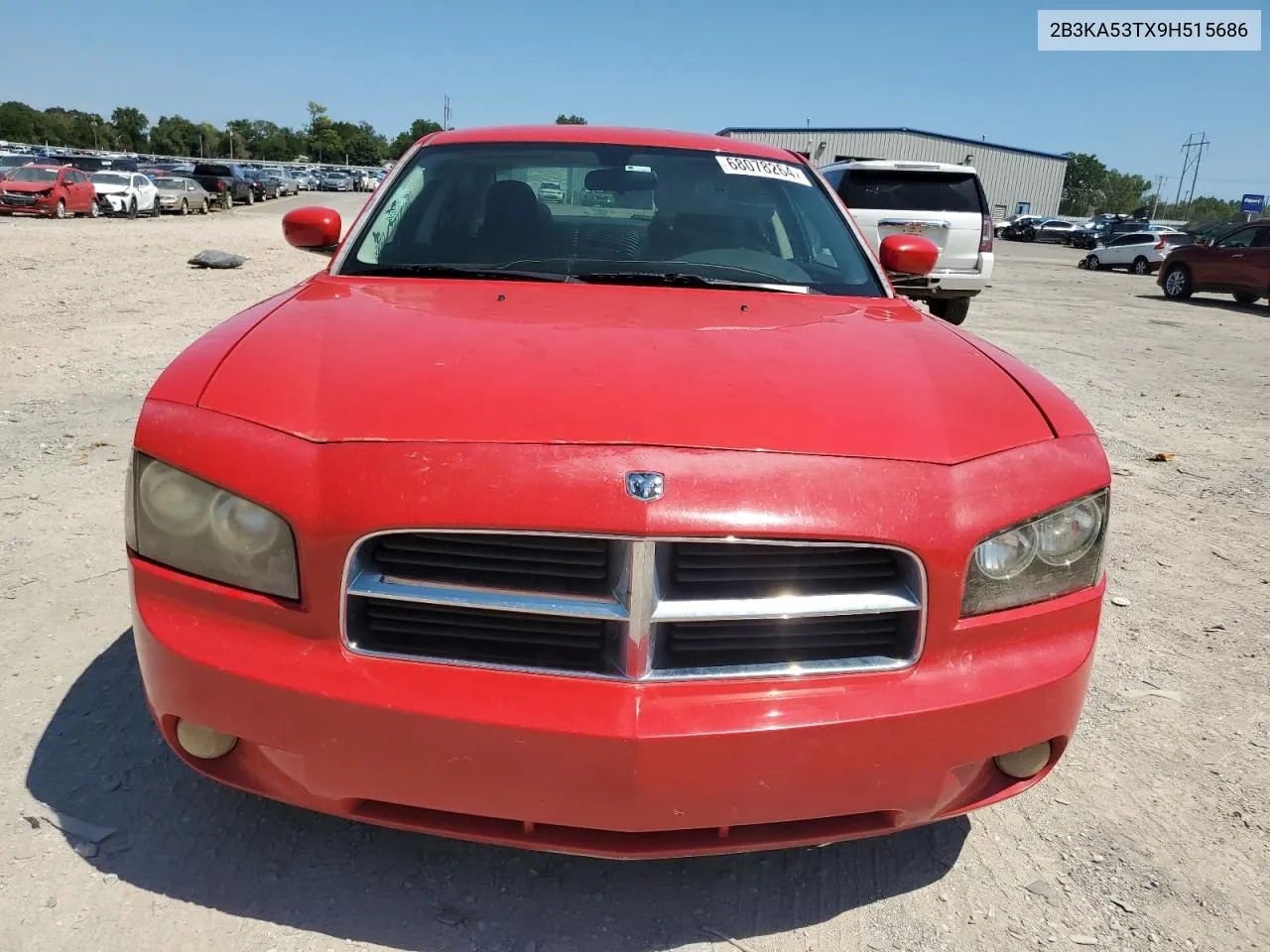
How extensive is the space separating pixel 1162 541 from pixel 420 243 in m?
3.63

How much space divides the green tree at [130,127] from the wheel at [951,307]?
119m

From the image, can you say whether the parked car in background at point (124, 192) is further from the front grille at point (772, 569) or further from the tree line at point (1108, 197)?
the tree line at point (1108, 197)

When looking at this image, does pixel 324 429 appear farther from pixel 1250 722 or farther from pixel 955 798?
pixel 1250 722

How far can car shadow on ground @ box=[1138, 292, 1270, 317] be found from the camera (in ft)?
56.7

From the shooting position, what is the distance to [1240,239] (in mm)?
17969

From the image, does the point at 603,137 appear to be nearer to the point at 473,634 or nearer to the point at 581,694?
the point at 473,634

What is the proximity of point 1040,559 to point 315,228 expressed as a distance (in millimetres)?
2599

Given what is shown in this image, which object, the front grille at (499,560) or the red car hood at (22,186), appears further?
the red car hood at (22,186)

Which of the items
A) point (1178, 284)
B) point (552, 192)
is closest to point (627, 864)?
point (552, 192)

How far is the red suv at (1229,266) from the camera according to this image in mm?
17406

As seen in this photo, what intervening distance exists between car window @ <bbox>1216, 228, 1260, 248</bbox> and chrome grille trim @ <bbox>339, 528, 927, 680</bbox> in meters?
20.2

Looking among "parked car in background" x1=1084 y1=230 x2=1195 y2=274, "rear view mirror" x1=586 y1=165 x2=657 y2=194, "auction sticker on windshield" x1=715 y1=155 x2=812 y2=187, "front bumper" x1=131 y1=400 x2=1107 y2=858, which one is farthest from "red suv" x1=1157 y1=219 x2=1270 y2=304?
"front bumper" x1=131 y1=400 x2=1107 y2=858

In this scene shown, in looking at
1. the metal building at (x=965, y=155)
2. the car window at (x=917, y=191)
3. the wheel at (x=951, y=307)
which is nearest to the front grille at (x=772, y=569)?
the car window at (x=917, y=191)

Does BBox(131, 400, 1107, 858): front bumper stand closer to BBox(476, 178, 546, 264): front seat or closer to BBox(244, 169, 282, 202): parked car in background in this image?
BBox(476, 178, 546, 264): front seat
